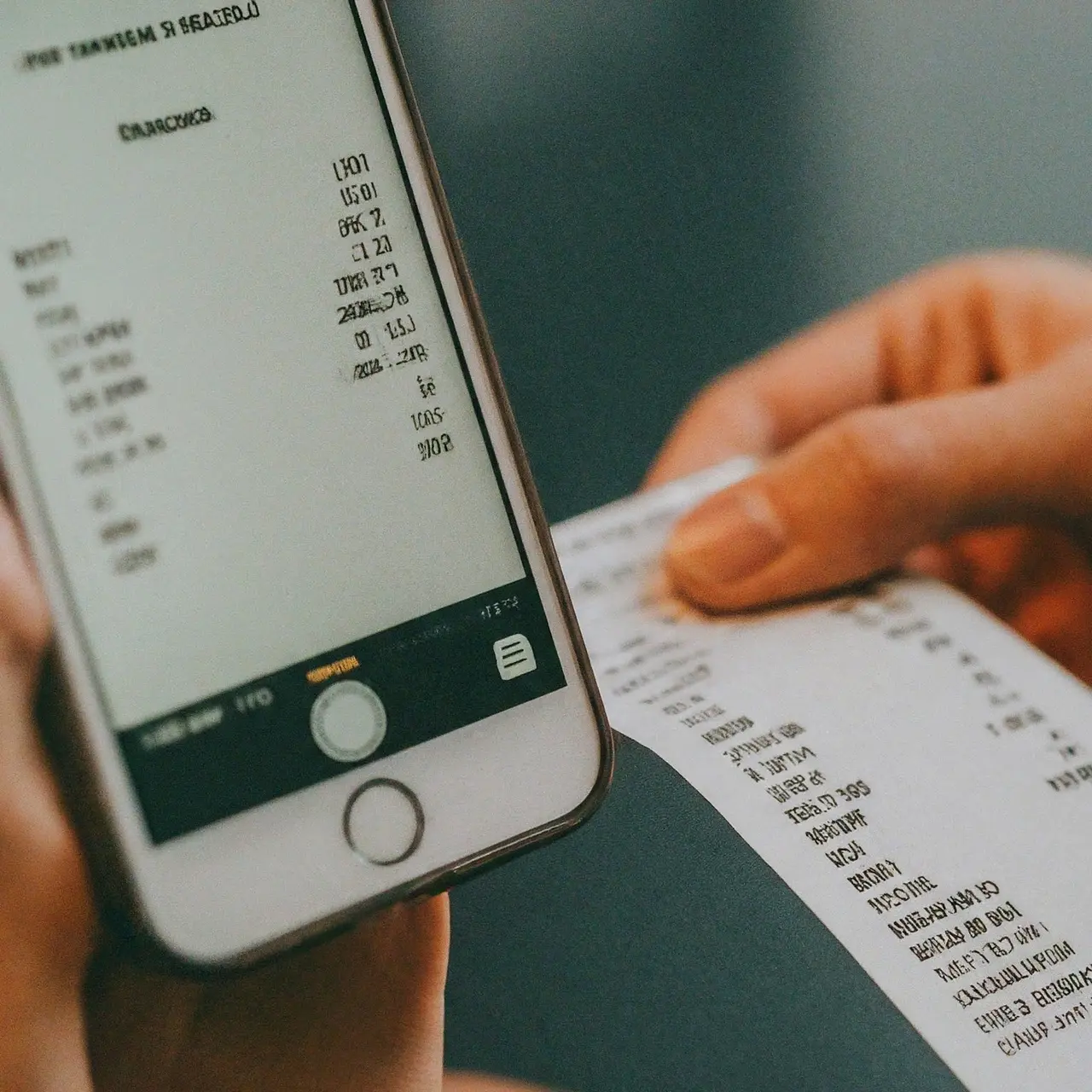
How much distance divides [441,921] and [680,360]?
294mm

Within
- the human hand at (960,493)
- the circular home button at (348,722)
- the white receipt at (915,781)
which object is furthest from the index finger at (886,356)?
the circular home button at (348,722)

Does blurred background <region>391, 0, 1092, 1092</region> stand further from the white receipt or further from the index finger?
the white receipt

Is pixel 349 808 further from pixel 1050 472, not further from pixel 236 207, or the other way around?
pixel 1050 472

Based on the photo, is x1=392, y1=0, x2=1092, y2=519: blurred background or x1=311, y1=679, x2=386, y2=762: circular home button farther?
x1=392, y1=0, x2=1092, y2=519: blurred background

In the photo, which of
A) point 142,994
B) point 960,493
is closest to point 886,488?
point 960,493

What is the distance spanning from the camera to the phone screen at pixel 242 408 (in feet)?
0.77

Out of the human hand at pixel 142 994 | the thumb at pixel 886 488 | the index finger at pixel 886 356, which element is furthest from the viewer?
the index finger at pixel 886 356

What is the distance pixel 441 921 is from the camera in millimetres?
267

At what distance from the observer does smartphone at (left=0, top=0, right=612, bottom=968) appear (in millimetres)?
232

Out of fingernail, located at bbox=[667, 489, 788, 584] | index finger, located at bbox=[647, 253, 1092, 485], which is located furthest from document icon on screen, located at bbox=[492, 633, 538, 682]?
index finger, located at bbox=[647, 253, 1092, 485]

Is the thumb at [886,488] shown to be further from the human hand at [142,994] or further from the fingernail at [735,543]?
the human hand at [142,994]

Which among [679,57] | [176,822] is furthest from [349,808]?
[679,57]

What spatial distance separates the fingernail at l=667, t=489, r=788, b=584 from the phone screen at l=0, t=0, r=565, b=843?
10 centimetres

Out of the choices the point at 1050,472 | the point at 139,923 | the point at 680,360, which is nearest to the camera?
the point at 139,923
